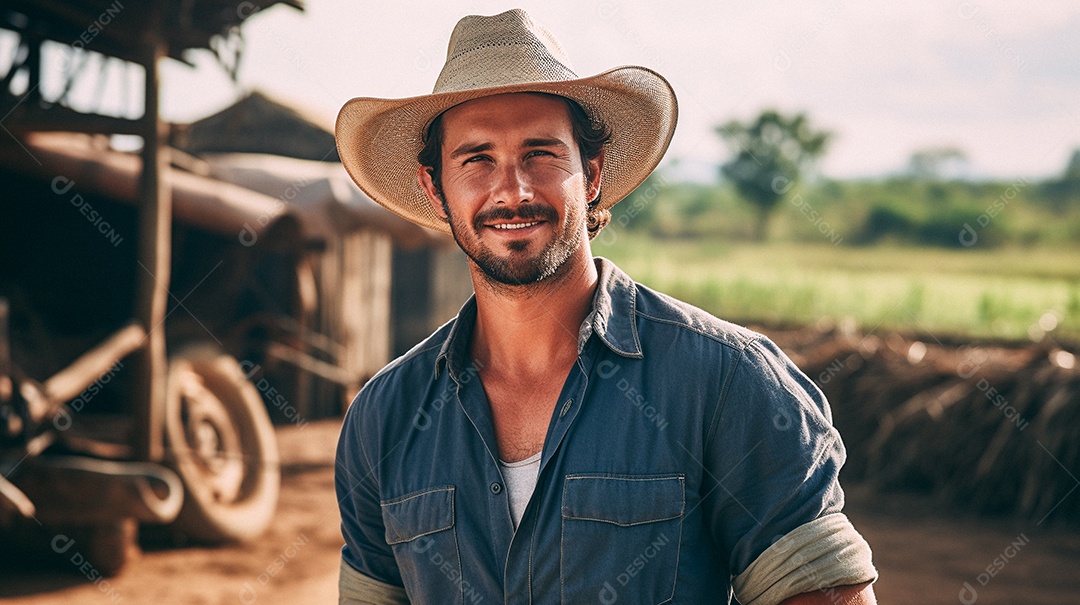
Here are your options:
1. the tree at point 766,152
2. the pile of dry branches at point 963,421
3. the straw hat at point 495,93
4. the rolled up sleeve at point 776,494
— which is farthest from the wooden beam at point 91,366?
the tree at point 766,152

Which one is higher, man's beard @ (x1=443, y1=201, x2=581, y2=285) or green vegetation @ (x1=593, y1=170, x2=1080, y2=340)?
man's beard @ (x1=443, y1=201, x2=581, y2=285)

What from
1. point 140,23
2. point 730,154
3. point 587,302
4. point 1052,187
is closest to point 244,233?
point 140,23

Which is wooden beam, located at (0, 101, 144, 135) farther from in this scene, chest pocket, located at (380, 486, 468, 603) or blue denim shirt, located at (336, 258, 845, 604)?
chest pocket, located at (380, 486, 468, 603)

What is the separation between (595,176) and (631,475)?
879 millimetres

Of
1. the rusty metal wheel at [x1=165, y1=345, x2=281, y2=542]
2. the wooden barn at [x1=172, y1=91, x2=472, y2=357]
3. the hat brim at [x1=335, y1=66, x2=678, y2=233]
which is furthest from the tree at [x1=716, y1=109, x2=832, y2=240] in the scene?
the hat brim at [x1=335, y1=66, x2=678, y2=233]

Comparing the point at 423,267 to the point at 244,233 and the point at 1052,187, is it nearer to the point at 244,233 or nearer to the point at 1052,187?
the point at 244,233

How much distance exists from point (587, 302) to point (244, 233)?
6.03 meters

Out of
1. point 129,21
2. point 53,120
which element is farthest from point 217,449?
point 129,21

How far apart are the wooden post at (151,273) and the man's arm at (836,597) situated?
5201mm

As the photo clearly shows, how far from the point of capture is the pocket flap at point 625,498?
183 centimetres

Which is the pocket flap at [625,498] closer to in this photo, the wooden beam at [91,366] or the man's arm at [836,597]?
the man's arm at [836,597]

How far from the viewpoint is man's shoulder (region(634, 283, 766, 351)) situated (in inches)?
75.7

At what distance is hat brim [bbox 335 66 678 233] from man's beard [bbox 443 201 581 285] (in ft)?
0.93

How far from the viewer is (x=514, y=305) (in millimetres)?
2168
